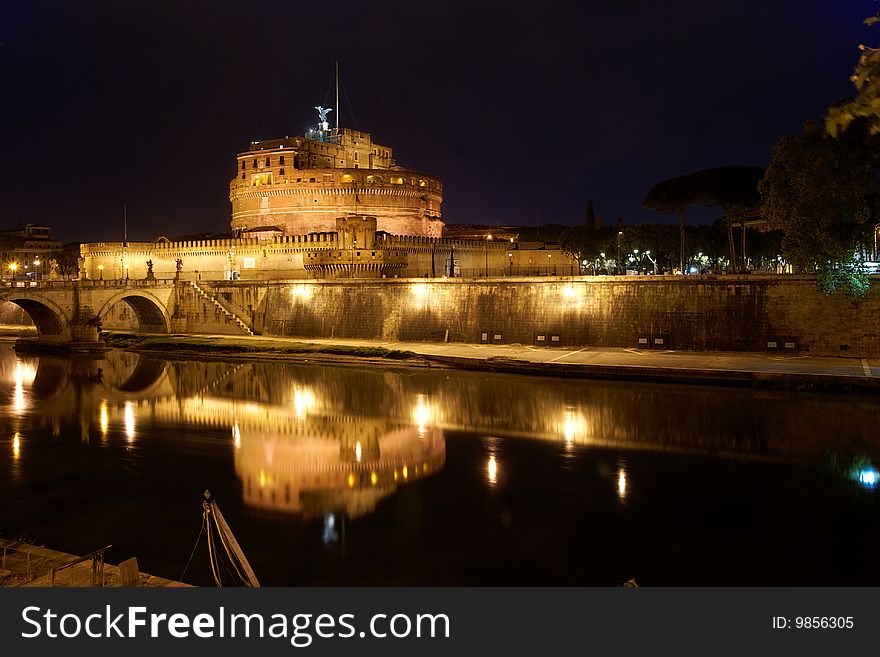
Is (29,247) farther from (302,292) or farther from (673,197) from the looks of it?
(673,197)

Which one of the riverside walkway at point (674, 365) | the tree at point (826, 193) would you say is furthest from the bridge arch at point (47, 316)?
the tree at point (826, 193)

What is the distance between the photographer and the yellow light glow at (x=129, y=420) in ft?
60.3

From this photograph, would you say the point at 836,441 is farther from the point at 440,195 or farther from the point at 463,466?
the point at 440,195

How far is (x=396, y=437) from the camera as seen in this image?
58.4 ft

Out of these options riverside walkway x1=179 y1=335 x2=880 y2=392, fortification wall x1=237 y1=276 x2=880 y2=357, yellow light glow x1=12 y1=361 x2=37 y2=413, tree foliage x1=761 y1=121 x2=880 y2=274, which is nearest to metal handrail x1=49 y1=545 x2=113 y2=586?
yellow light glow x1=12 y1=361 x2=37 y2=413

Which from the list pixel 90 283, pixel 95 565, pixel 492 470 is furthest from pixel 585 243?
pixel 95 565

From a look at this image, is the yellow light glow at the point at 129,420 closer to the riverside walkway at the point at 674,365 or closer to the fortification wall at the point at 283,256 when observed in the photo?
the riverside walkway at the point at 674,365

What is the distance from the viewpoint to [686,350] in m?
27.1

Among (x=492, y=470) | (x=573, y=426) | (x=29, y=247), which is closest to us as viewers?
(x=492, y=470)

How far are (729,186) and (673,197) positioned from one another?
8.28 ft

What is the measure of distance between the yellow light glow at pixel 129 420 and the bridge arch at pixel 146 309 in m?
17.5

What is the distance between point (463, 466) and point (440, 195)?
42657mm

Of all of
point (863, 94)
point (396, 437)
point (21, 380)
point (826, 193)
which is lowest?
point (396, 437)
